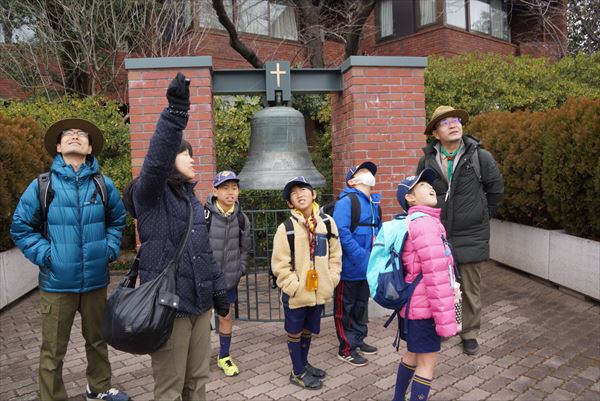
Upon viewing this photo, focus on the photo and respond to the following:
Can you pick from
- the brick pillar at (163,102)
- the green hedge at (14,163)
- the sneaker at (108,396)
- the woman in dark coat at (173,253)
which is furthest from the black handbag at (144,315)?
the green hedge at (14,163)

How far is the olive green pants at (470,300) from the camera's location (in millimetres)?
4090

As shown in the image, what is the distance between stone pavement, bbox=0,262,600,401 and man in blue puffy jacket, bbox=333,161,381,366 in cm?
21

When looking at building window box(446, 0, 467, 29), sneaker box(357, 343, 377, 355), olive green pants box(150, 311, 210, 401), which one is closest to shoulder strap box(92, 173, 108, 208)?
olive green pants box(150, 311, 210, 401)

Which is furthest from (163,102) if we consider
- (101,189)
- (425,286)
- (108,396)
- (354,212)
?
(425,286)

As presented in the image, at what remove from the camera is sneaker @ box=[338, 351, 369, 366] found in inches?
150

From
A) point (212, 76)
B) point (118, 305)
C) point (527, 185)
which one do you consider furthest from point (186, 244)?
point (527, 185)

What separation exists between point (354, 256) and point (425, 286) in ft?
3.34

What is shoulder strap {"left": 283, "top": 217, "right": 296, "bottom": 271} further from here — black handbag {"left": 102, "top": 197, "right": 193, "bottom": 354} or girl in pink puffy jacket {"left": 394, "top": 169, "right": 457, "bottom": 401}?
black handbag {"left": 102, "top": 197, "right": 193, "bottom": 354}

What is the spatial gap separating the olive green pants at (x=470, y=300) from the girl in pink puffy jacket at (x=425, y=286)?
136 cm

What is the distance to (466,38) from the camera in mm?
14406

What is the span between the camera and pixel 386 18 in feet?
51.1

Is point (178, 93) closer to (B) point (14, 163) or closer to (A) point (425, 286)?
(A) point (425, 286)

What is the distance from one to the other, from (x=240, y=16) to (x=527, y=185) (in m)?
8.17

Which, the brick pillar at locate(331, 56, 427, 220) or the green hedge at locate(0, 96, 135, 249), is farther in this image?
the green hedge at locate(0, 96, 135, 249)
